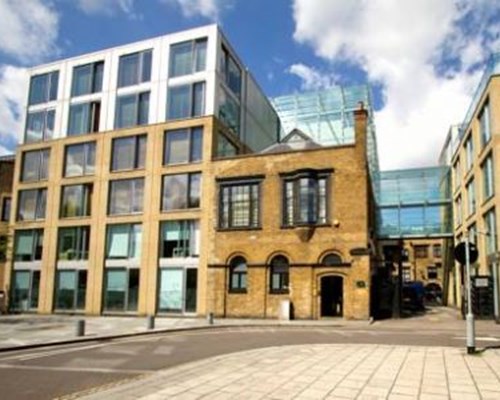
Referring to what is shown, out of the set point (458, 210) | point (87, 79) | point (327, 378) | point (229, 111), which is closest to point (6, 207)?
point (87, 79)

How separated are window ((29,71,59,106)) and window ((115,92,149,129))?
6331mm

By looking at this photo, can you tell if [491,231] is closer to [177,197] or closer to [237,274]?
[237,274]

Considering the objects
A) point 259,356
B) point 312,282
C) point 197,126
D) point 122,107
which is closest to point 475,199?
point 312,282

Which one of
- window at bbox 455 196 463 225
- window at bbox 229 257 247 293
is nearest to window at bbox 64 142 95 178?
window at bbox 229 257 247 293

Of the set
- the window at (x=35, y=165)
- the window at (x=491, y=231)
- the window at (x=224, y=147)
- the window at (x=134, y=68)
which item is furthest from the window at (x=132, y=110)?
the window at (x=491, y=231)

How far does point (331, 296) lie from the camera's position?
94.3 feet

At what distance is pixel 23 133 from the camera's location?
129ft

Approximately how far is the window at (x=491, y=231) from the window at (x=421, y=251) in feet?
151

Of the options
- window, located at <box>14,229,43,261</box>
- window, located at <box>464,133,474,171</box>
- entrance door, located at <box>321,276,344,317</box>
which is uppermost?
window, located at <box>464,133,474,171</box>

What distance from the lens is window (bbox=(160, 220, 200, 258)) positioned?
31.8 m

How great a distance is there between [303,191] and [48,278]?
18765 millimetres

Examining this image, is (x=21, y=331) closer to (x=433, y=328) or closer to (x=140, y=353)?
(x=140, y=353)

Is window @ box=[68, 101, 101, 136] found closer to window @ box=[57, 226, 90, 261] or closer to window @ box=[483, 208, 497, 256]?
window @ box=[57, 226, 90, 261]

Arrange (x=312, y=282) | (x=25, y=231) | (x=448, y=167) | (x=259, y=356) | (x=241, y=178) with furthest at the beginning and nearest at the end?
1. (x=448, y=167)
2. (x=25, y=231)
3. (x=241, y=178)
4. (x=312, y=282)
5. (x=259, y=356)
